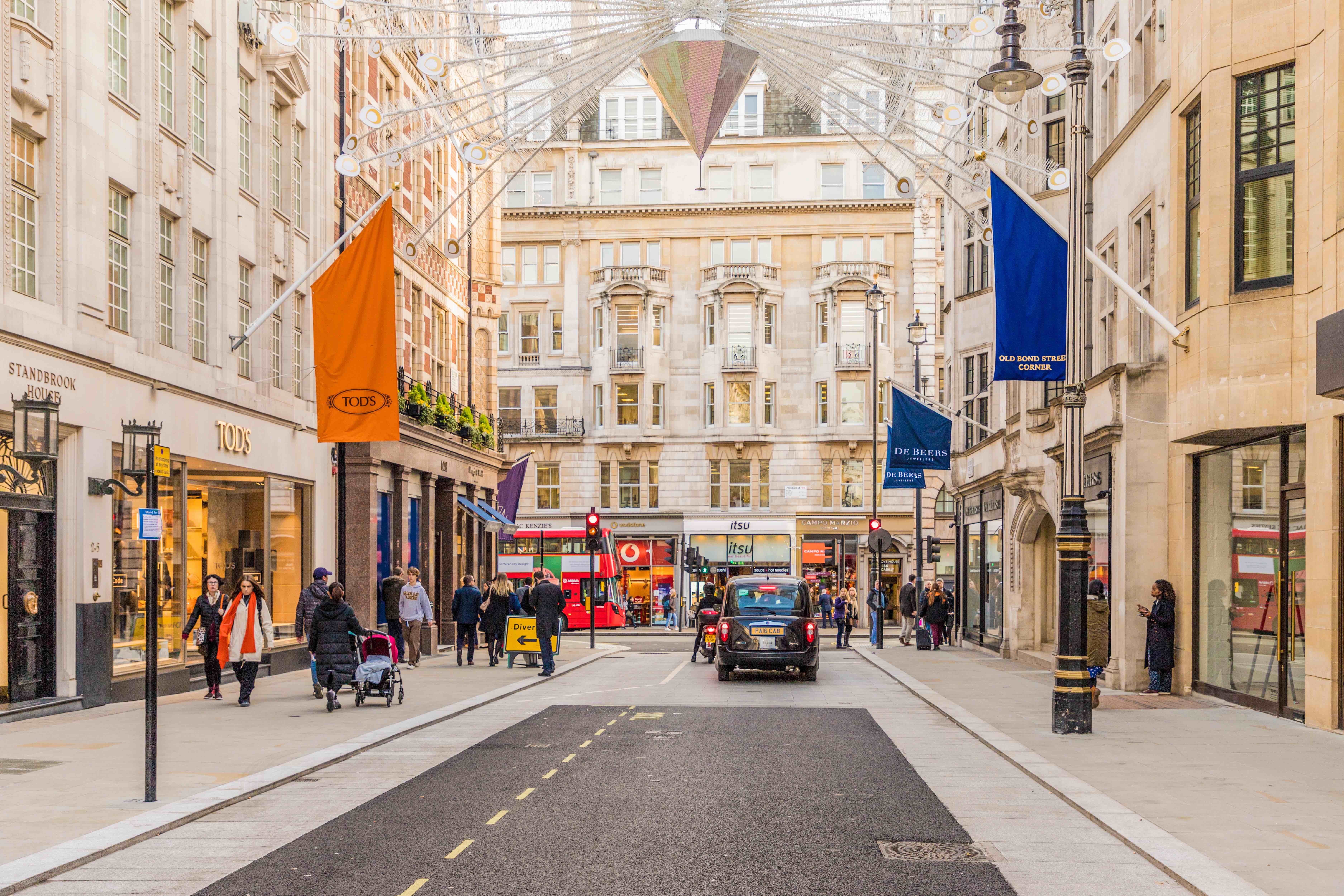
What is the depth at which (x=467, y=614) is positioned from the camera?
28625 millimetres

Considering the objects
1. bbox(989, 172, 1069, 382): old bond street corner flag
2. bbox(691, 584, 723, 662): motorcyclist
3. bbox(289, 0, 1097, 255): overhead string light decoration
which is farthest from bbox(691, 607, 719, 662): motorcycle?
bbox(989, 172, 1069, 382): old bond street corner flag

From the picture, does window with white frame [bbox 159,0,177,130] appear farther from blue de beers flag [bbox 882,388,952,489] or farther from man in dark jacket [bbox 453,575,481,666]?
blue de beers flag [bbox 882,388,952,489]

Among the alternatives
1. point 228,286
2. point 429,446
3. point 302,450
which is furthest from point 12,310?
point 429,446

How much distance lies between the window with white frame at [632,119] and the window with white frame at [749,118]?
3.30m

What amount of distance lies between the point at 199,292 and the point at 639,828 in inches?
649

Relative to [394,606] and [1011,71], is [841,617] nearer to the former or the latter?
[394,606]

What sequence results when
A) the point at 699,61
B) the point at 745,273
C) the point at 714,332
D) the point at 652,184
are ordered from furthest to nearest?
1. the point at 652,184
2. the point at 714,332
3. the point at 745,273
4. the point at 699,61

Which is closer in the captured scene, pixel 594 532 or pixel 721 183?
pixel 594 532

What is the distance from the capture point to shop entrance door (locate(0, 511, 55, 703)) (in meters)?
17.1

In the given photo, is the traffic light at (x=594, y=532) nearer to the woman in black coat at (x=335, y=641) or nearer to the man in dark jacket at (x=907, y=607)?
the man in dark jacket at (x=907, y=607)

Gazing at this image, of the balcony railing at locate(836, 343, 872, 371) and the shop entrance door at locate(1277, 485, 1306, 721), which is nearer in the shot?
the shop entrance door at locate(1277, 485, 1306, 721)

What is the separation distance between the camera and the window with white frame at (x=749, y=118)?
221ft

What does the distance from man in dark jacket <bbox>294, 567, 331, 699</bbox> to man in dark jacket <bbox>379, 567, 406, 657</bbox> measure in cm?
187

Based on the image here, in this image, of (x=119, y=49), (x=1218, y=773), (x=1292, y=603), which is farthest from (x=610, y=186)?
(x=1218, y=773)
